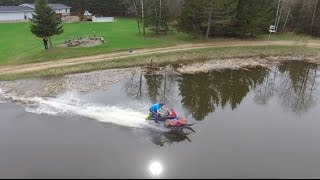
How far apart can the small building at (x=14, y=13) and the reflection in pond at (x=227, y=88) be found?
57839 mm

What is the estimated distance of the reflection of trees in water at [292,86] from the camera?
3278cm

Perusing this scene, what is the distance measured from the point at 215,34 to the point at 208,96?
27441mm

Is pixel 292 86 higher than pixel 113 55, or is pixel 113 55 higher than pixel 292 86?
pixel 113 55

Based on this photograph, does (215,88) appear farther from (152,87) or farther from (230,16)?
(230,16)

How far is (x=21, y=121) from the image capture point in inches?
1067

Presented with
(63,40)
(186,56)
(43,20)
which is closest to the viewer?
(43,20)

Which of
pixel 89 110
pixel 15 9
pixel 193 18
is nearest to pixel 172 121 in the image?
pixel 89 110

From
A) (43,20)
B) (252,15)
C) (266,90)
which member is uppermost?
(252,15)

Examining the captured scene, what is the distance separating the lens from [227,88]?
3644 cm

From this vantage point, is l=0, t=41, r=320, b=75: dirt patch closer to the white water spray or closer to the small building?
the white water spray

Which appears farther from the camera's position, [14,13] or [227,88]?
[14,13]

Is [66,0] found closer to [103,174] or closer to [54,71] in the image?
[54,71]

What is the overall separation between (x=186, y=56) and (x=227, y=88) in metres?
12.7

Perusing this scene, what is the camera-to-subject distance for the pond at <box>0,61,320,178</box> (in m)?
20.8
